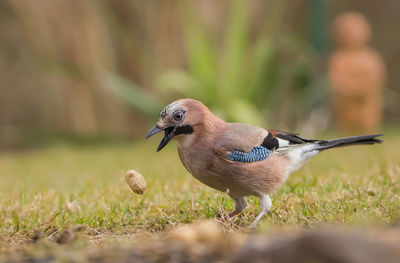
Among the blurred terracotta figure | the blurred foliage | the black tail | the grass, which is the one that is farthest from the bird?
the blurred terracotta figure

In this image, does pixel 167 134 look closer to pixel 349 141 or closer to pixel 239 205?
pixel 239 205

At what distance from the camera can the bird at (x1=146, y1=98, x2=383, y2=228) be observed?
3.07 meters

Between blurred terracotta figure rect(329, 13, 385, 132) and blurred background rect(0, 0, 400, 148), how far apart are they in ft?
0.86

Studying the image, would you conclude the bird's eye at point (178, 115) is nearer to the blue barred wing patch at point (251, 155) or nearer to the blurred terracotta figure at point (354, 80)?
the blue barred wing patch at point (251, 155)

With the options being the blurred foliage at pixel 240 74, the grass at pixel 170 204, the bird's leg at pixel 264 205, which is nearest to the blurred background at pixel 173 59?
the blurred foliage at pixel 240 74

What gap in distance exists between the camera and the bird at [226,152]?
307 cm

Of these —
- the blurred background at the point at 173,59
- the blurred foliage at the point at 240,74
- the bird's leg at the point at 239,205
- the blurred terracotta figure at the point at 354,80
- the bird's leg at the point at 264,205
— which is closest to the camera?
the bird's leg at the point at 264,205

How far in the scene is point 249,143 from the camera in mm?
3199

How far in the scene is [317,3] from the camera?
10602 mm

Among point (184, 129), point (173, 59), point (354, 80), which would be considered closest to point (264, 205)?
point (184, 129)

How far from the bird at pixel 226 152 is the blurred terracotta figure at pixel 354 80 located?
6.06 meters

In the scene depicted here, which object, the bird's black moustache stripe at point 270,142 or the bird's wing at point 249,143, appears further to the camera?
the bird's black moustache stripe at point 270,142

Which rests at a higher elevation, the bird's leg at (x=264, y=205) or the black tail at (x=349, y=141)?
the black tail at (x=349, y=141)

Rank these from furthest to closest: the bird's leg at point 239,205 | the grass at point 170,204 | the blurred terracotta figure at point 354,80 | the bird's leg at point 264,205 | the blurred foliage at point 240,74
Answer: the blurred terracotta figure at point 354,80 < the blurred foliage at point 240,74 < the bird's leg at point 239,205 < the bird's leg at point 264,205 < the grass at point 170,204
